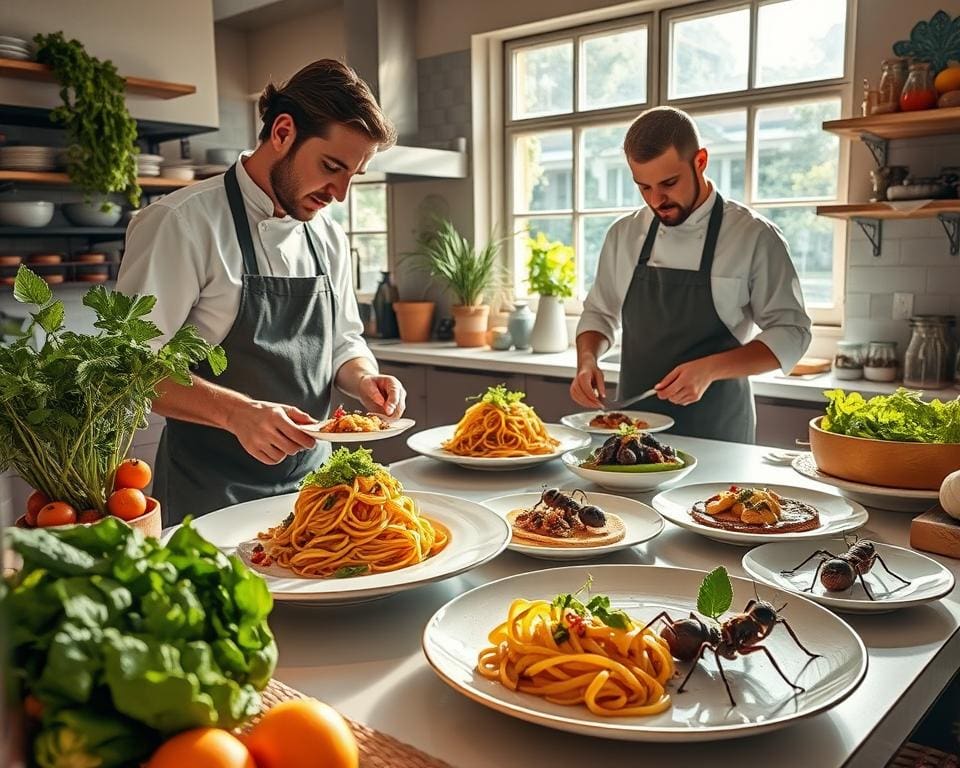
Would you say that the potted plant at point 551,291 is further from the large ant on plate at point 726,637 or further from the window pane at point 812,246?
the large ant on plate at point 726,637

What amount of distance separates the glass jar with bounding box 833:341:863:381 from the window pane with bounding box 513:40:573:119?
2156 mm

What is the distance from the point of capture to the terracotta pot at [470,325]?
502 centimetres

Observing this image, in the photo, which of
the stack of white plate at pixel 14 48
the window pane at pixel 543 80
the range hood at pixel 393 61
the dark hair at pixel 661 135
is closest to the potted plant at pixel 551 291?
the range hood at pixel 393 61

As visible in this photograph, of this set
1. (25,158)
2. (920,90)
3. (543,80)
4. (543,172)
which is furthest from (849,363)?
(25,158)

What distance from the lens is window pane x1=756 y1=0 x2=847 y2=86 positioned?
4.02 m

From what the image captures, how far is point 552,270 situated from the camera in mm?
4656

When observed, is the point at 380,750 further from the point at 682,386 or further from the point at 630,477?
the point at 682,386

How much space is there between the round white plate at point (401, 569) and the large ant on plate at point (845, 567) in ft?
1.47

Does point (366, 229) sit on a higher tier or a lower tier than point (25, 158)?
lower

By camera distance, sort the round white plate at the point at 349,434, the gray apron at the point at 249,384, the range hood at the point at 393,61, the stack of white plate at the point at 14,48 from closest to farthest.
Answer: the round white plate at the point at 349,434
the gray apron at the point at 249,384
the stack of white plate at the point at 14,48
the range hood at the point at 393,61

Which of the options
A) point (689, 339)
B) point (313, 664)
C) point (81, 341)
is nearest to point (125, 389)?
point (81, 341)

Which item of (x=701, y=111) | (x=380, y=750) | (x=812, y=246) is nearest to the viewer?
(x=380, y=750)

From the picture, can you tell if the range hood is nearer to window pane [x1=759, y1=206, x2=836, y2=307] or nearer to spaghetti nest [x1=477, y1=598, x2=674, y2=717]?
window pane [x1=759, y1=206, x2=836, y2=307]

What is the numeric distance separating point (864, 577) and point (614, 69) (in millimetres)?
4019
